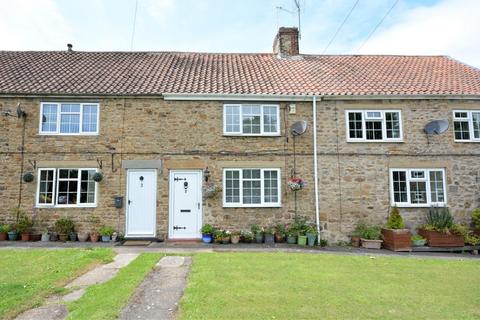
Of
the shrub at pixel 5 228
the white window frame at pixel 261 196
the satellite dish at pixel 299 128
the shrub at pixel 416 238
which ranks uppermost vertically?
the satellite dish at pixel 299 128

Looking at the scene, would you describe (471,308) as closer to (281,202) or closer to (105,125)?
(281,202)

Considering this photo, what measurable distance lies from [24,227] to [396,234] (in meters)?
13.2

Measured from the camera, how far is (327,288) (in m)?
6.17

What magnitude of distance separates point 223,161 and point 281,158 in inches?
89.3

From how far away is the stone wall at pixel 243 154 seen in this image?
11.8m

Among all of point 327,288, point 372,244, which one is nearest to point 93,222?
point 327,288

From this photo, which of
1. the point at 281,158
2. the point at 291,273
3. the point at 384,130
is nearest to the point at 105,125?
the point at 281,158

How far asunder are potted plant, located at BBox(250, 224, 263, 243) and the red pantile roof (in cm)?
525

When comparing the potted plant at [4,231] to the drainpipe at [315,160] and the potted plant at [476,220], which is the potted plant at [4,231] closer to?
the drainpipe at [315,160]

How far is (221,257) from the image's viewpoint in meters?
8.89

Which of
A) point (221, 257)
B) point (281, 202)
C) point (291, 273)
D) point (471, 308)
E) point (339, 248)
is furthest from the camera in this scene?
point (281, 202)

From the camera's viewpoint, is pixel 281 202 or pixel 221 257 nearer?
pixel 221 257

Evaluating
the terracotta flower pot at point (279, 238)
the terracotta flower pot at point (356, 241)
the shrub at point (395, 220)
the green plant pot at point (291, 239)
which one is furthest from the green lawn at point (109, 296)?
the shrub at point (395, 220)

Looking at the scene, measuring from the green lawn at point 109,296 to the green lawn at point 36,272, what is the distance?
29.3 inches
